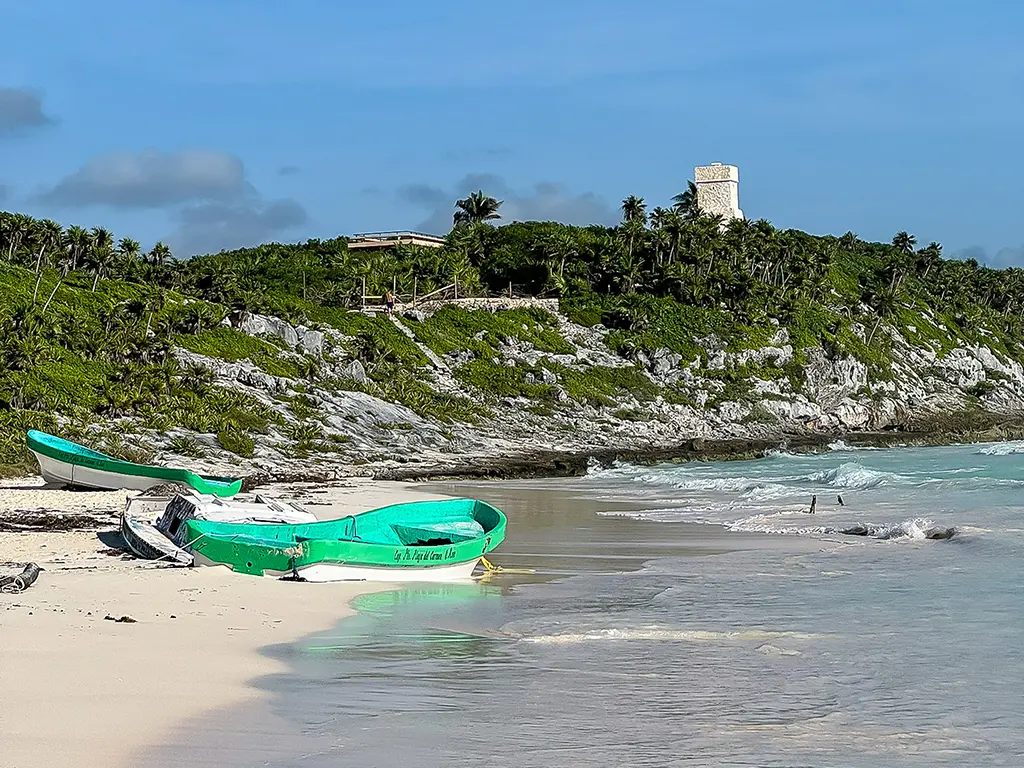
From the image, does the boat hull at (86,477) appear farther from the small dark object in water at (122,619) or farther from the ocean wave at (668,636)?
the ocean wave at (668,636)

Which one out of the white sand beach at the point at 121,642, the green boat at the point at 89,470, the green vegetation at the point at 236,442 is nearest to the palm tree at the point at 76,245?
the green vegetation at the point at 236,442

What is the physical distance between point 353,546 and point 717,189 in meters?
93.5

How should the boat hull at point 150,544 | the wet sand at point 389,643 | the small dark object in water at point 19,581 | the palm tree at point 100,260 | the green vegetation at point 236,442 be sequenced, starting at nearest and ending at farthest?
the wet sand at point 389,643, the small dark object in water at point 19,581, the boat hull at point 150,544, the green vegetation at point 236,442, the palm tree at point 100,260

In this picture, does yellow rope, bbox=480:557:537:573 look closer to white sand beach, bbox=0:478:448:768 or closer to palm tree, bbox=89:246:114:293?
white sand beach, bbox=0:478:448:768

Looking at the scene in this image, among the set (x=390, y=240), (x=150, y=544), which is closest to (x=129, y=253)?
(x=390, y=240)

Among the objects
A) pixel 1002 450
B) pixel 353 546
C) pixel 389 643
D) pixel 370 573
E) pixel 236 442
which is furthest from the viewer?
pixel 1002 450

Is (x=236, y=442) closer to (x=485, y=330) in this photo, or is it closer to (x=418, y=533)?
(x=418, y=533)

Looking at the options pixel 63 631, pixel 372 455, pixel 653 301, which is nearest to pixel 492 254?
pixel 653 301

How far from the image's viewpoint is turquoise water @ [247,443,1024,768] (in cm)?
839

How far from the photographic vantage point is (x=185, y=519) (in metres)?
Answer: 18.3

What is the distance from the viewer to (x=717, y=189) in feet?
344

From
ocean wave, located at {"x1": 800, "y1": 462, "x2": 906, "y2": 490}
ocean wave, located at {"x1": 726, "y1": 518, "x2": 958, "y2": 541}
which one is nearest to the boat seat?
ocean wave, located at {"x1": 726, "y1": 518, "x2": 958, "y2": 541}

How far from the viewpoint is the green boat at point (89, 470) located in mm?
28703

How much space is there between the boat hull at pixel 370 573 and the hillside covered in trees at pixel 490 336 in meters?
23.3
